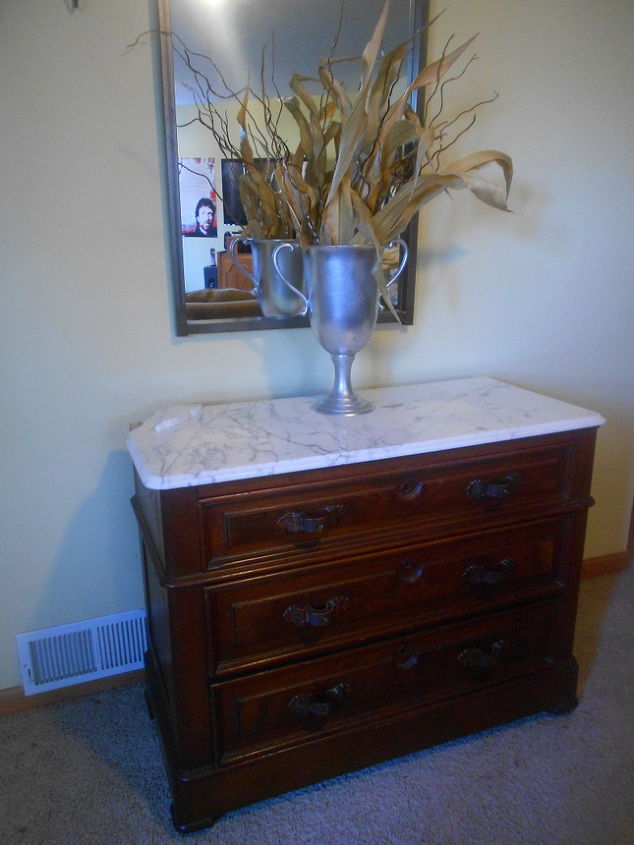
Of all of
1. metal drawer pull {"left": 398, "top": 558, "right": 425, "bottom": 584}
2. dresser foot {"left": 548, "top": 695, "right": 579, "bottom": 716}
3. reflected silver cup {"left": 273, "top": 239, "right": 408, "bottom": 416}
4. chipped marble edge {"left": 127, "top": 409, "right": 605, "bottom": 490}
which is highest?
reflected silver cup {"left": 273, "top": 239, "right": 408, "bottom": 416}

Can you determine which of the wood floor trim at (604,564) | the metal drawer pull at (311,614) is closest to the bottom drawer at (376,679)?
the metal drawer pull at (311,614)

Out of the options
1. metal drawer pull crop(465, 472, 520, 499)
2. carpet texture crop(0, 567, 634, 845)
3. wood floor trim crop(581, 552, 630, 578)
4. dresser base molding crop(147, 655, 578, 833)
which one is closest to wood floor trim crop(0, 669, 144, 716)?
carpet texture crop(0, 567, 634, 845)

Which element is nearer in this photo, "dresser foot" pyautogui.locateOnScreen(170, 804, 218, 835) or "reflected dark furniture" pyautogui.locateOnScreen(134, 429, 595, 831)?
"reflected dark furniture" pyautogui.locateOnScreen(134, 429, 595, 831)

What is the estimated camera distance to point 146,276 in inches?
63.3

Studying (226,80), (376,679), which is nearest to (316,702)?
(376,679)

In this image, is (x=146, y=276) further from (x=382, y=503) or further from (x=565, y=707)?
(x=565, y=707)

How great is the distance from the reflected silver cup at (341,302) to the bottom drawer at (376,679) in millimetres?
624

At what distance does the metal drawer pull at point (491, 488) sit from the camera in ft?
4.87

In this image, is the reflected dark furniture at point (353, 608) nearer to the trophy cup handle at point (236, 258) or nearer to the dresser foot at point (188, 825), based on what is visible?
the dresser foot at point (188, 825)

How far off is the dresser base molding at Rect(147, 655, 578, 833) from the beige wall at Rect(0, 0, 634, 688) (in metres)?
0.54

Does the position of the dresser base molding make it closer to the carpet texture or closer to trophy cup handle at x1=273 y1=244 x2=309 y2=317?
the carpet texture

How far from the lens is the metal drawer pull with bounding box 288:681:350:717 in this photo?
1.43 metres

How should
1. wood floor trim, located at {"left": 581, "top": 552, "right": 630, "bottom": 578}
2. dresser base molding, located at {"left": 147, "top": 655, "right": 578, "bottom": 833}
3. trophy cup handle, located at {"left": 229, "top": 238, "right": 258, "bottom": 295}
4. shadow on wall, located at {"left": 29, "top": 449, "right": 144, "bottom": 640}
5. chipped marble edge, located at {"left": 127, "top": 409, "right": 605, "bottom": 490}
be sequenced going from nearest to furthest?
chipped marble edge, located at {"left": 127, "top": 409, "right": 605, "bottom": 490} < dresser base molding, located at {"left": 147, "top": 655, "right": 578, "bottom": 833} < trophy cup handle, located at {"left": 229, "top": 238, "right": 258, "bottom": 295} < shadow on wall, located at {"left": 29, "top": 449, "right": 144, "bottom": 640} < wood floor trim, located at {"left": 581, "top": 552, "right": 630, "bottom": 578}

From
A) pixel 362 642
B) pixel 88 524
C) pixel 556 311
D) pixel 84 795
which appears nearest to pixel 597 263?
pixel 556 311
